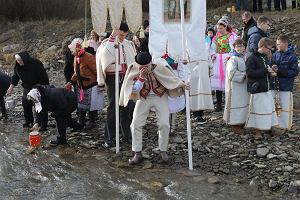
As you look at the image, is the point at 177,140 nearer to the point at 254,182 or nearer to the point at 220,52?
the point at 254,182

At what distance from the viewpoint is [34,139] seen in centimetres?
830

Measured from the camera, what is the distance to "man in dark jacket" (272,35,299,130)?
790 cm

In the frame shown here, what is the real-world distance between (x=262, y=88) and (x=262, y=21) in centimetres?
140

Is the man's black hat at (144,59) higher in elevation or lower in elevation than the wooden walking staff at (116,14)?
lower

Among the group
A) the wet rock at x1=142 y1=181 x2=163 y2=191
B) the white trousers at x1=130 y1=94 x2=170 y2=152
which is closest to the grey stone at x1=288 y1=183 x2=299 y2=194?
the wet rock at x1=142 y1=181 x2=163 y2=191

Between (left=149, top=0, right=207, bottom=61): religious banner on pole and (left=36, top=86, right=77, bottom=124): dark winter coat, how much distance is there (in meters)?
1.91

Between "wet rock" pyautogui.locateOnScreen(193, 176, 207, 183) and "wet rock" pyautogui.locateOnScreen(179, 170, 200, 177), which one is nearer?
"wet rock" pyautogui.locateOnScreen(193, 176, 207, 183)

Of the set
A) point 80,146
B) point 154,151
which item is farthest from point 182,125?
point 80,146

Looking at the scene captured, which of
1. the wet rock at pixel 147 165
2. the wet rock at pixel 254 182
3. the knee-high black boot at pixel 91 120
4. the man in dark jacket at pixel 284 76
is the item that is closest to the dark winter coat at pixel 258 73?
the man in dark jacket at pixel 284 76

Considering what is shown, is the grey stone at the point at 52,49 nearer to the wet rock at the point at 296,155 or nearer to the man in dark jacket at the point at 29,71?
the man in dark jacket at the point at 29,71

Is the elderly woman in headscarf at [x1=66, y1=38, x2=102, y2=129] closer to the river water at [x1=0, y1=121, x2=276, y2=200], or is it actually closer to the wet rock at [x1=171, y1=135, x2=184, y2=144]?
the river water at [x1=0, y1=121, x2=276, y2=200]

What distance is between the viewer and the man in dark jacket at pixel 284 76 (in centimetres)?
790

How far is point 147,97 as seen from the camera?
23.2ft

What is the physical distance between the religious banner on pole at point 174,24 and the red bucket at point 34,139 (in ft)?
8.58
